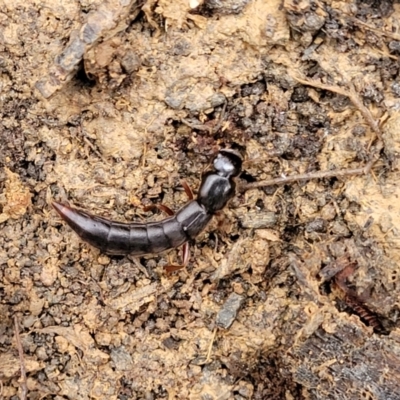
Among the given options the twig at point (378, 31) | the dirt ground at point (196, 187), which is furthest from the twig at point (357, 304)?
the twig at point (378, 31)

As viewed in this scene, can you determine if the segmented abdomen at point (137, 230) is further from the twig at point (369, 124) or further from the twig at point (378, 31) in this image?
the twig at point (378, 31)

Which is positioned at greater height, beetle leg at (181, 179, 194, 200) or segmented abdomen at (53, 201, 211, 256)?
beetle leg at (181, 179, 194, 200)

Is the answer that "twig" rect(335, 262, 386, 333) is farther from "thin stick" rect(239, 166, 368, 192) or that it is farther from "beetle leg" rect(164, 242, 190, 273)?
"beetle leg" rect(164, 242, 190, 273)

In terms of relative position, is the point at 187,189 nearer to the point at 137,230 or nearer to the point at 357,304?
the point at 137,230

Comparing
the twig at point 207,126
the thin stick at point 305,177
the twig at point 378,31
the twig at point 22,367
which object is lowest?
the twig at point 22,367

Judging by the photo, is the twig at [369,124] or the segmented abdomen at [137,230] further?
the segmented abdomen at [137,230]

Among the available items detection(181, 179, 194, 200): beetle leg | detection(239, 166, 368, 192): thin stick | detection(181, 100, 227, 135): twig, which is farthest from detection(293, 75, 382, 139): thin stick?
detection(181, 179, 194, 200): beetle leg

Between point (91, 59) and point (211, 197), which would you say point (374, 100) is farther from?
point (91, 59)
